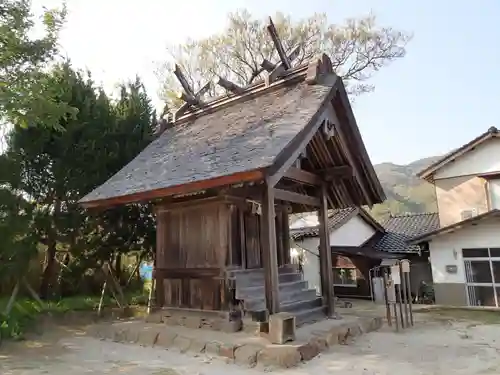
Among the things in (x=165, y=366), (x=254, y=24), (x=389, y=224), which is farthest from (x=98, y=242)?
(x=389, y=224)

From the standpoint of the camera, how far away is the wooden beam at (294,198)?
778 centimetres

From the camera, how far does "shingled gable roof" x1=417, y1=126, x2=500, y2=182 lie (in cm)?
1577

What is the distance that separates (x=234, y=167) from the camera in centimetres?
652

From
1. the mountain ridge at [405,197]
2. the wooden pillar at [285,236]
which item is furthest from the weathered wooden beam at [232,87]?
the mountain ridge at [405,197]

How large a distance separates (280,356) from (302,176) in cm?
398

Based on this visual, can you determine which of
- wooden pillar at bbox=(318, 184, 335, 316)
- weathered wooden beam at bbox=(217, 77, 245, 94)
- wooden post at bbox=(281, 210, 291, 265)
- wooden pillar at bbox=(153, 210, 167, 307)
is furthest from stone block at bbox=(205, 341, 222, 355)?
weathered wooden beam at bbox=(217, 77, 245, 94)

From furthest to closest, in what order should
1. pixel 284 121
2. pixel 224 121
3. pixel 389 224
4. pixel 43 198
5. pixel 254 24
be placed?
1. pixel 389 224
2. pixel 254 24
3. pixel 43 198
4. pixel 224 121
5. pixel 284 121

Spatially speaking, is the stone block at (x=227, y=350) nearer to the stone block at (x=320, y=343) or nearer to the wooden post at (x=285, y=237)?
the stone block at (x=320, y=343)

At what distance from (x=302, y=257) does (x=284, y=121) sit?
38.8 ft

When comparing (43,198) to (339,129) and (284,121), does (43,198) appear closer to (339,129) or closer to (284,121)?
(284,121)

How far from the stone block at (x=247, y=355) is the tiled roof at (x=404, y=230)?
549 inches

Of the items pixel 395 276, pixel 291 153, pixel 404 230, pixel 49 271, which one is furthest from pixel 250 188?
pixel 404 230

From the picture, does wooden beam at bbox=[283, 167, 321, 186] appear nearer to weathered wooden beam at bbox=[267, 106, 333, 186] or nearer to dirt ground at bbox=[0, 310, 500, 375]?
weathered wooden beam at bbox=[267, 106, 333, 186]

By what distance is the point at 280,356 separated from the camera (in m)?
5.84
